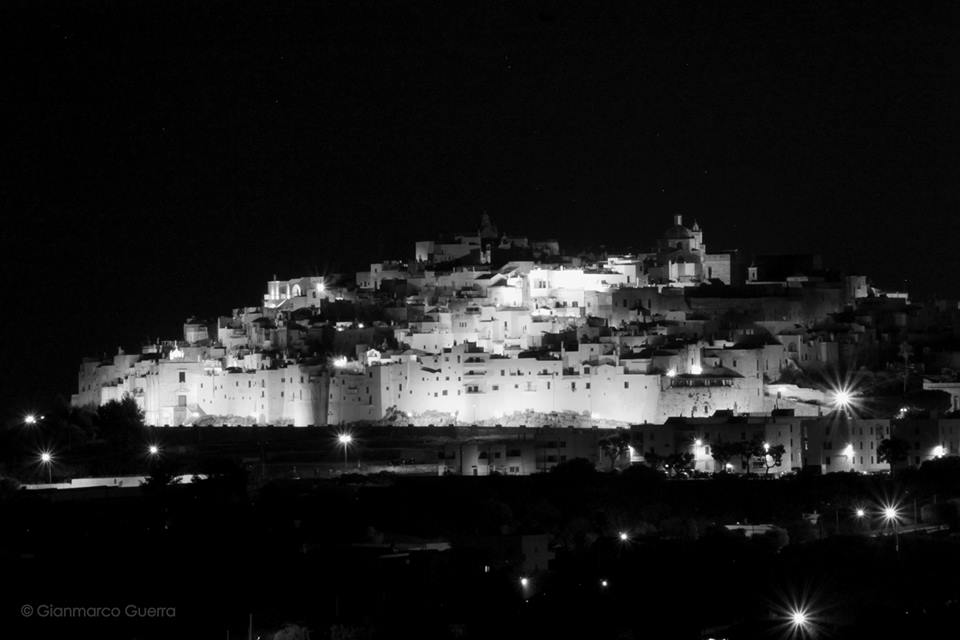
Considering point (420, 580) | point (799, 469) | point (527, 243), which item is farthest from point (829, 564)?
point (527, 243)

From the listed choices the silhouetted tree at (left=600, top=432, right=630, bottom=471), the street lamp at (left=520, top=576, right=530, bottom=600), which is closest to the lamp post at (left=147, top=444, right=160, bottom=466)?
the silhouetted tree at (left=600, top=432, right=630, bottom=471)

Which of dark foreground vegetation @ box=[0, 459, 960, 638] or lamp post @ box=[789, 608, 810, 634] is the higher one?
dark foreground vegetation @ box=[0, 459, 960, 638]

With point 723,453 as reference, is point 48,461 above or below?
above

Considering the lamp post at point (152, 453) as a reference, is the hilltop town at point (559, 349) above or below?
above

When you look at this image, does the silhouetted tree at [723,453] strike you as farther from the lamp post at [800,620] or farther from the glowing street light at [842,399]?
the lamp post at [800,620]

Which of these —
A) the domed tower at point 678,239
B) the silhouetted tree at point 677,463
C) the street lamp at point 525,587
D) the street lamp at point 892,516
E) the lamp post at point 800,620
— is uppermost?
the domed tower at point 678,239

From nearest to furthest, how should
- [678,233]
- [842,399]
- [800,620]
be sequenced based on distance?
[800,620], [842,399], [678,233]

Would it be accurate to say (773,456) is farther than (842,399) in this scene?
No

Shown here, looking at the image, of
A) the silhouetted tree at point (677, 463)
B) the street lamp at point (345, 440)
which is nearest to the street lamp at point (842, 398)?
the silhouetted tree at point (677, 463)

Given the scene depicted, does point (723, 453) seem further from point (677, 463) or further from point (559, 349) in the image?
point (559, 349)

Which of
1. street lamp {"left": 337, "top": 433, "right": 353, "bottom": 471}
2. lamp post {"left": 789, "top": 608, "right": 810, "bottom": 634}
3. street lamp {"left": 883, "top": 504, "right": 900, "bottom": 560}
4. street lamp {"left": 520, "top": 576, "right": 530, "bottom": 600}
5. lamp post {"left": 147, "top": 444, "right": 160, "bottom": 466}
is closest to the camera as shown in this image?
lamp post {"left": 789, "top": 608, "right": 810, "bottom": 634}

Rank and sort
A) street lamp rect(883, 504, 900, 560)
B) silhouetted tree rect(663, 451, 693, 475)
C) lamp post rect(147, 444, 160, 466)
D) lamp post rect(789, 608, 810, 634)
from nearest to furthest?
lamp post rect(789, 608, 810, 634) → street lamp rect(883, 504, 900, 560) → silhouetted tree rect(663, 451, 693, 475) → lamp post rect(147, 444, 160, 466)

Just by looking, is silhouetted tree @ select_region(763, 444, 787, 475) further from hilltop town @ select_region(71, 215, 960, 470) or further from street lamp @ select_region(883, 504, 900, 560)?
street lamp @ select_region(883, 504, 900, 560)

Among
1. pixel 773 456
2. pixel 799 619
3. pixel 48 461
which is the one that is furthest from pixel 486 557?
pixel 48 461
